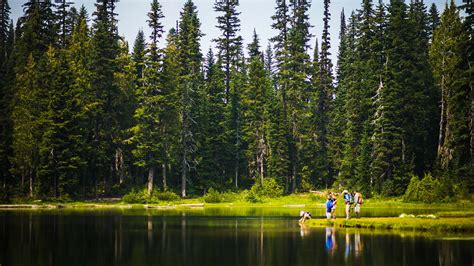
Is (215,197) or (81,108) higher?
(81,108)

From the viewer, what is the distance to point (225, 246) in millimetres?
26516

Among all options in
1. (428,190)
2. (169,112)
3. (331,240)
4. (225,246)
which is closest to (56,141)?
(169,112)

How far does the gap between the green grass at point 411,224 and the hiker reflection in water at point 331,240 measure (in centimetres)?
209

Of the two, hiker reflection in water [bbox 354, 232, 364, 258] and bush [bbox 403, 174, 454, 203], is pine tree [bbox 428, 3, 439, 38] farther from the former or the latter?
hiker reflection in water [bbox 354, 232, 364, 258]

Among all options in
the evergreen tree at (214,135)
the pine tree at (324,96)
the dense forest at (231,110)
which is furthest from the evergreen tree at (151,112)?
the pine tree at (324,96)

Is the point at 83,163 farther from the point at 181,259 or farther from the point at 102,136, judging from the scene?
the point at 181,259

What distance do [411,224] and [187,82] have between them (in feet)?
181

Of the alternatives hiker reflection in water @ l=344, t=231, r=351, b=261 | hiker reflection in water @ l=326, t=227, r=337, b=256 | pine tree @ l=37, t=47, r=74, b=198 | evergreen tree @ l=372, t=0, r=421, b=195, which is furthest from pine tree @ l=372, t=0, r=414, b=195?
hiker reflection in water @ l=344, t=231, r=351, b=261

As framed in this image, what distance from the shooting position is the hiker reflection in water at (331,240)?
80.3 ft

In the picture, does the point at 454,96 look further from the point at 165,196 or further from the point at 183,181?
the point at 183,181

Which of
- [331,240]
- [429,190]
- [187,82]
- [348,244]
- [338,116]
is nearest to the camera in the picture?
[348,244]

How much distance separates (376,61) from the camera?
77.2 meters

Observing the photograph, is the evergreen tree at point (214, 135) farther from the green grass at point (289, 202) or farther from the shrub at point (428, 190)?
the shrub at point (428, 190)

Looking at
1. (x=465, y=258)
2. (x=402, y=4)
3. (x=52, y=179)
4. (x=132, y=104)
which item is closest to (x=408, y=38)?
(x=402, y=4)
